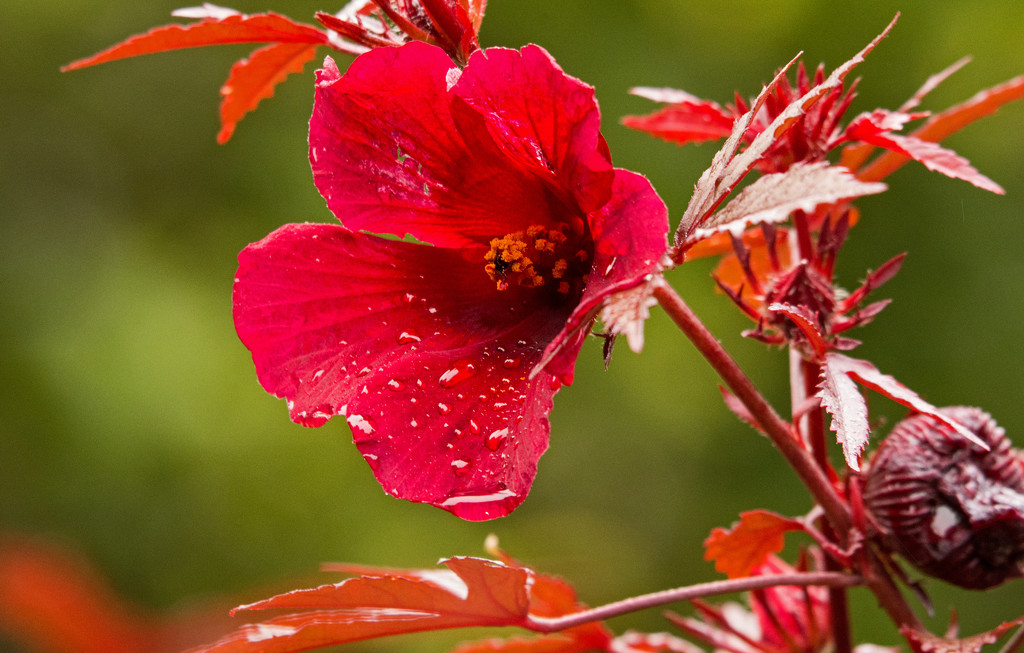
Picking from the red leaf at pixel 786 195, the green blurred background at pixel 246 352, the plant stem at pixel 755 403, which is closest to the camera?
the red leaf at pixel 786 195

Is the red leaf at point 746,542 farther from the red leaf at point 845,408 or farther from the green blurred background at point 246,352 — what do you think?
the green blurred background at point 246,352

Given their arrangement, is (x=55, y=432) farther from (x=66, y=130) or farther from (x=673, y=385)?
(x=673, y=385)

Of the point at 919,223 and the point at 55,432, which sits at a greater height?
the point at 919,223

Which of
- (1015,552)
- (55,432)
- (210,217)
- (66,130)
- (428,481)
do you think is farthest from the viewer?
(66,130)

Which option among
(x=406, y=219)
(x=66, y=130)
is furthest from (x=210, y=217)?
(x=406, y=219)

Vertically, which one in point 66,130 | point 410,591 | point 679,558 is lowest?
point 679,558

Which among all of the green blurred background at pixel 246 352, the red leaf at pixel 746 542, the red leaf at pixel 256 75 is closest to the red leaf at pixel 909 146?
the red leaf at pixel 746 542
